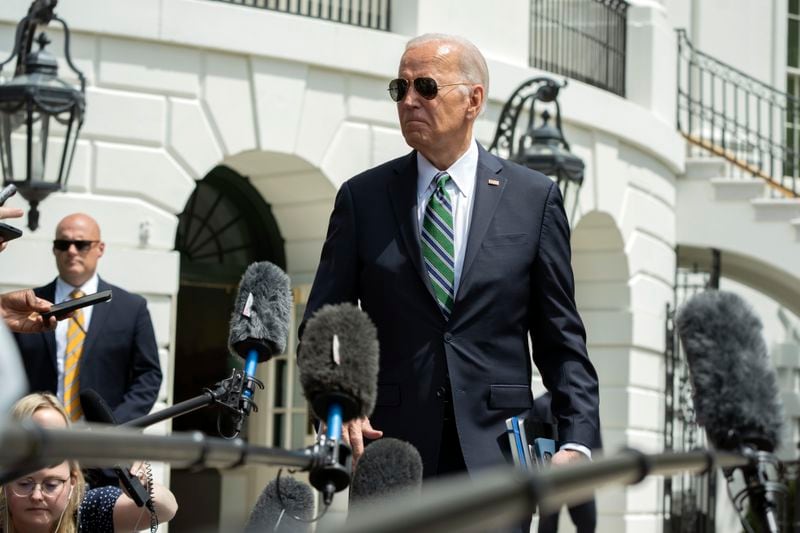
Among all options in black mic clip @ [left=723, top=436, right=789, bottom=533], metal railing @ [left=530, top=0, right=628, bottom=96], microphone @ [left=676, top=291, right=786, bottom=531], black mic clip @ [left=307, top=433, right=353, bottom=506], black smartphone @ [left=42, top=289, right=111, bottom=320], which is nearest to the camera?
black mic clip @ [left=307, top=433, right=353, bottom=506]

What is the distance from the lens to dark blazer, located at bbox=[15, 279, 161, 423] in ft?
26.4

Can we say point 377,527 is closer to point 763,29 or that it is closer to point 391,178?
point 391,178

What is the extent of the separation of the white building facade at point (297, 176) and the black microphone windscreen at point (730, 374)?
301 inches

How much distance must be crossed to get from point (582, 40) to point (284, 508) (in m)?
14.9

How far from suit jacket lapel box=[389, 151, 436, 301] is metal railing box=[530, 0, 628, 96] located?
1194 centimetres

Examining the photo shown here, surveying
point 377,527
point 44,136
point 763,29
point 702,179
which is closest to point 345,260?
point 377,527

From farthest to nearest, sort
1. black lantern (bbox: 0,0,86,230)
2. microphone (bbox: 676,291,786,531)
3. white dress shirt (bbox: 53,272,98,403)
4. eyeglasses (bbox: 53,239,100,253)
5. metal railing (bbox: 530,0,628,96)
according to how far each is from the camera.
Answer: metal railing (bbox: 530,0,628,96) < black lantern (bbox: 0,0,86,230) < eyeglasses (bbox: 53,239,100,253) < white dress shirt (bbox: 53,272,98,403) < microphone (bbox: 676,291,786,531)

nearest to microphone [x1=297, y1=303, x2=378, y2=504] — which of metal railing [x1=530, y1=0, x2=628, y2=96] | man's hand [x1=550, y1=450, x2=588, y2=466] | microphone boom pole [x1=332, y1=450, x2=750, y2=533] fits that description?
microphone boom pole [x1=332, y1=450, x2=750, y2=533]

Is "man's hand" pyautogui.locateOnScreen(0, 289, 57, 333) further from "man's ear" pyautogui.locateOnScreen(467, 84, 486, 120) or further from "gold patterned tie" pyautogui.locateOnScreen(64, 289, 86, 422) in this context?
"gold patterned tie" pyautogui.locateOnScreen(64, 289, 86, 422)

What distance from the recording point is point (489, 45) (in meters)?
15.5

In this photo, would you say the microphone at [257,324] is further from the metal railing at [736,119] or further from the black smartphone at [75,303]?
the metal railing at [736,119]

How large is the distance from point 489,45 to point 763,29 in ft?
26.9

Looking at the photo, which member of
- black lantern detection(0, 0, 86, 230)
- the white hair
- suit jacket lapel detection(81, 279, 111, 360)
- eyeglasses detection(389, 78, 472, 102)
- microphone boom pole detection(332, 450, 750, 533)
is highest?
black lantern detection(0, 0, 86, 230)

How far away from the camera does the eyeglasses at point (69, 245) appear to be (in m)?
8.53
